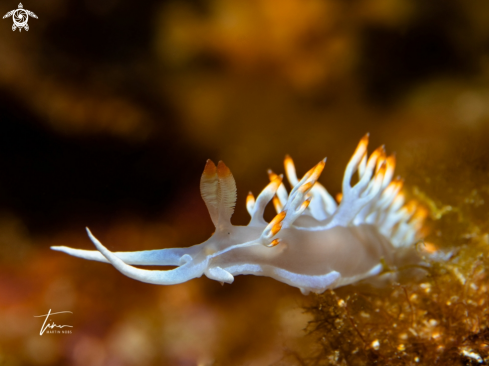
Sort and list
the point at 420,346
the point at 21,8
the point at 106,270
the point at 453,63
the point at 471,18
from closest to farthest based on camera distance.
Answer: the point at 420,346 → the point at 21,8 → the point at 106,270 → the point at 471,18 → the point at 453,63

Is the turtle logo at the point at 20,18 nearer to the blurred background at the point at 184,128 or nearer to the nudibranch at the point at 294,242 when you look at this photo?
the blurred background at the point at 184,128

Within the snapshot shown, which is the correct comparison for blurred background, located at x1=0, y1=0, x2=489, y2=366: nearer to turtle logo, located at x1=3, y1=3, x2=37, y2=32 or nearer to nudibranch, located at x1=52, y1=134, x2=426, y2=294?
turtle logo, located at x1=3, y1=3, x2=37, y2=32

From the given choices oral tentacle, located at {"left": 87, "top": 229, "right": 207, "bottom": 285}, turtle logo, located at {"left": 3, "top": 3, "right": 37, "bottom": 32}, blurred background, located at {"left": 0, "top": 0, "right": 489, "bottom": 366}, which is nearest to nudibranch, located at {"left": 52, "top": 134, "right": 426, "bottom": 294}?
A: oral tentacle, located at {"left": 87, "top": 229, "right": 207, "bottom": 285}

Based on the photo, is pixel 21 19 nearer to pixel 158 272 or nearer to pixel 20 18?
pixel 20 18

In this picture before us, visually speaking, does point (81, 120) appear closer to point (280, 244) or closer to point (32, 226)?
point (32, 226)

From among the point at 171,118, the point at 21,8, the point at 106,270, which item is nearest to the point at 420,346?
the point at 106,270

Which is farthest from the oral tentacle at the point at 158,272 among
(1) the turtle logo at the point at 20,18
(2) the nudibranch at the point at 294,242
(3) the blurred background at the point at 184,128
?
(1) the turtle logo at the point at 20,18
